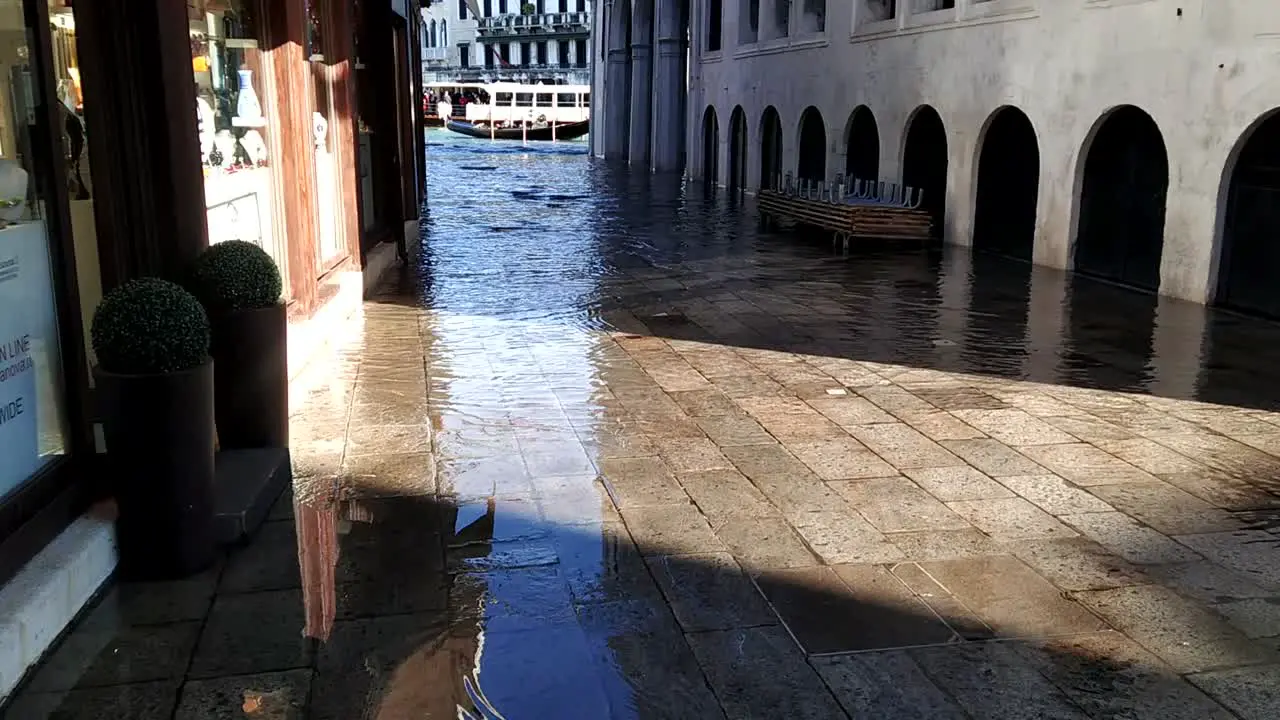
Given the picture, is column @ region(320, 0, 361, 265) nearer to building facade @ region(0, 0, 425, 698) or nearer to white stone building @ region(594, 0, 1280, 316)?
building facade @ region(0, 0, 425, 698)

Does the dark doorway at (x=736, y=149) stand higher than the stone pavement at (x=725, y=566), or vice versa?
the dark doorway at (x=736, y=149)

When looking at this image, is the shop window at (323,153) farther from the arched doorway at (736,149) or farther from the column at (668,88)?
the column at (668,88)

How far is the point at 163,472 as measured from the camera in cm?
403

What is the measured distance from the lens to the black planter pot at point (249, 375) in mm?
5039

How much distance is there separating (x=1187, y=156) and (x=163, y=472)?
9.73 meters

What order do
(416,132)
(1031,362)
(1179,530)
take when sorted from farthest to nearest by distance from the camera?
(416,132), (1031,362), (1179,530)

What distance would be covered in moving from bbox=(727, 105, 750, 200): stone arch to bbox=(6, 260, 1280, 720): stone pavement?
17559 mm

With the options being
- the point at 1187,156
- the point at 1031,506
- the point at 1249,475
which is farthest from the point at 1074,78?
the point at 1031,506

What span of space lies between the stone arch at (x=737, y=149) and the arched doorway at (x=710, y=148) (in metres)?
1.20

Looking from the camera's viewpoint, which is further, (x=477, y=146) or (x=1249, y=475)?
(x=477, y=146)

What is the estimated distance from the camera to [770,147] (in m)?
22.7

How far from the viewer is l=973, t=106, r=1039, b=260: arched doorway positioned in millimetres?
13727

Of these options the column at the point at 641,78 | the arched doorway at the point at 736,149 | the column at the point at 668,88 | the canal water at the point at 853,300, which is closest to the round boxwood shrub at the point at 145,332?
the canal water at the point at 853,300

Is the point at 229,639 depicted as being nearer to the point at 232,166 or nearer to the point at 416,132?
the point at 232,166
